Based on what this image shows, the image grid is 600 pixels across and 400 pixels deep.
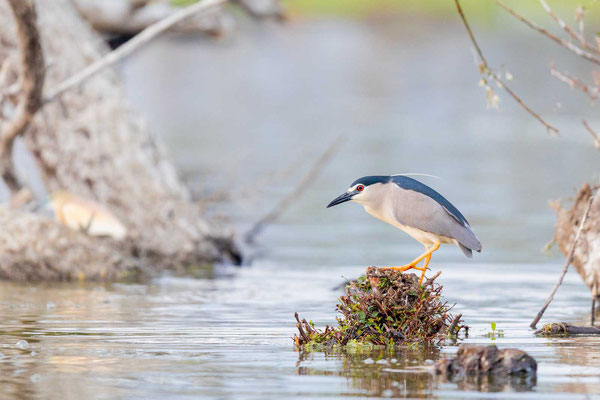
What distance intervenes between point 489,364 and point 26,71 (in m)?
7.31

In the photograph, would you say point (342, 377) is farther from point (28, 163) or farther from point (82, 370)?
point (28, 163)

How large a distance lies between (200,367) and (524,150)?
26.1m

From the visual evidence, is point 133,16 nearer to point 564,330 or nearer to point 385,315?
point 564,330

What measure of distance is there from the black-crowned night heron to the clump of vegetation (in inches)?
16.3

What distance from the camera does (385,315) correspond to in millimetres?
Answer: 9211

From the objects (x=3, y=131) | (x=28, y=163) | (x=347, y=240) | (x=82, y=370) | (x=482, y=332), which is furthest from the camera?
(x=28, y=163)

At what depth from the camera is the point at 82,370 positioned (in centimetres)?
830

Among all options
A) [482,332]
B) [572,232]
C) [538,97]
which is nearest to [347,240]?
[572,232]

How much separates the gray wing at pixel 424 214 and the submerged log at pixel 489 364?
167cm

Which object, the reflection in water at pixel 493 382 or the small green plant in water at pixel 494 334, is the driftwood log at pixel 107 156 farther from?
the reflection in water at pixel 493 382

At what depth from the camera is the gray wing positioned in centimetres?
951

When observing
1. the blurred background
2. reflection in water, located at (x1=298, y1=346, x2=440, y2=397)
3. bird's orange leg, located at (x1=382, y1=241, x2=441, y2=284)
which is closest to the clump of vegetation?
bird's orange leg, located at (x1=382, y1=241, x2=441, y2=284)

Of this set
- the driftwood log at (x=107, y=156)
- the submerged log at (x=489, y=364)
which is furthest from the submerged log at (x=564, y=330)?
the driftwood log at (x=107, y=156)

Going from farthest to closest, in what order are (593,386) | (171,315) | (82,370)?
(171,315)
(82,370)
(593,386)
